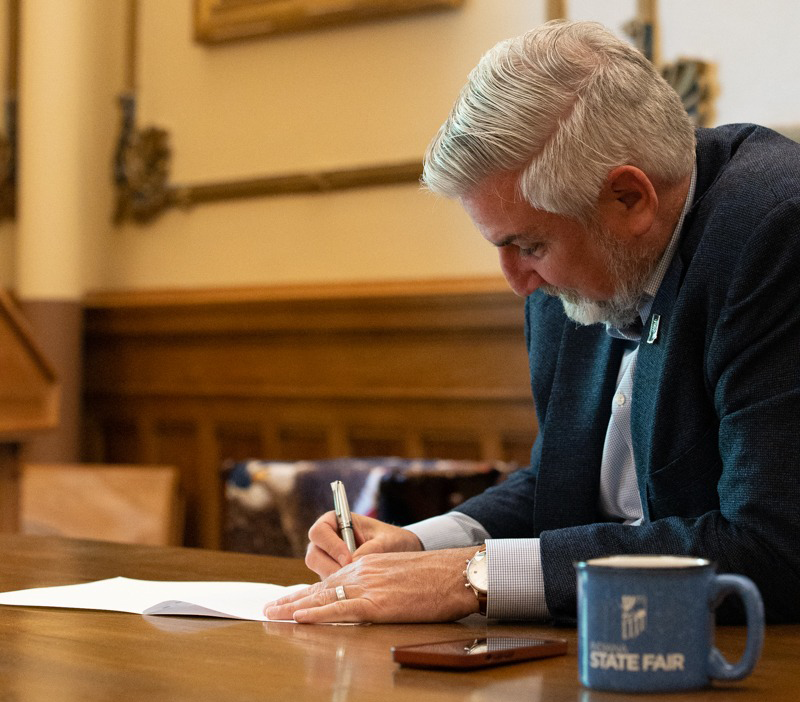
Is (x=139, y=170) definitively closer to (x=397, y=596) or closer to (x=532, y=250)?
(x=532, y=250)

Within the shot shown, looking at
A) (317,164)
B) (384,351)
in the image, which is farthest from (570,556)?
(317,164)

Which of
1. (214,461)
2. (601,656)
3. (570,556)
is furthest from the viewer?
(214,461)

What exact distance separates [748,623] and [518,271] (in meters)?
1.00

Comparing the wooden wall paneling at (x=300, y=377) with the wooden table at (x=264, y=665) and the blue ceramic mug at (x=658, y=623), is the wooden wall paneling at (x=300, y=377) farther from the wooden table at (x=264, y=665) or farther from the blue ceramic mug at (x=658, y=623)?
the blue ceramic mug at (x=658, y=623)

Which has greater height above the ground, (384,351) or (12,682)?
(384,351)

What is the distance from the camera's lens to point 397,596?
1616 mm

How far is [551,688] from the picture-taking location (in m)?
1.18

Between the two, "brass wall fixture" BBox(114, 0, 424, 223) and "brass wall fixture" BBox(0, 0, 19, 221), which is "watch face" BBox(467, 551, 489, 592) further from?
"brass wall fixture" BBox(0, 0, 19, 221)

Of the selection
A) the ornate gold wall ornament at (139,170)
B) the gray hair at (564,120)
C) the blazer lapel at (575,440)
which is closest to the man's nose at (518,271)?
the gray hair at (564,120)

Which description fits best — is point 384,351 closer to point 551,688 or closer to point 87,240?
point 87,240

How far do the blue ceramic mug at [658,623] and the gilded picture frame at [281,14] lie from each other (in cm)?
352

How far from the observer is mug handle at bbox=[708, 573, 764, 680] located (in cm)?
111

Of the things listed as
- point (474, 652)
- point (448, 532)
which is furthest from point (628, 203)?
point (474, 652)

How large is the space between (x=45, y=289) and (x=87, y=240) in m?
0.29
